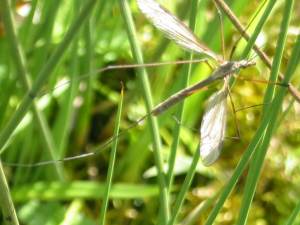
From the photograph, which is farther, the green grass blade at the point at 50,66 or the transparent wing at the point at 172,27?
the transparent wing at the point at 172,27

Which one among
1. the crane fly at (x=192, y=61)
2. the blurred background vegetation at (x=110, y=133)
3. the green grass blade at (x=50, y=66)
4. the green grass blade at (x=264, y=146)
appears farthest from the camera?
the blurred background vegetation at (x=110, y=133)

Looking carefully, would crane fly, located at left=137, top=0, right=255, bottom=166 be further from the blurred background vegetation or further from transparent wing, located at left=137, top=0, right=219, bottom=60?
the blurred background vegetation

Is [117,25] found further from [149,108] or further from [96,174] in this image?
[149,108]

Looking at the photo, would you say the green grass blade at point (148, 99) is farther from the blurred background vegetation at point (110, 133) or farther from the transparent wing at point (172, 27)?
the blurred background vegetation at point (110, 133)

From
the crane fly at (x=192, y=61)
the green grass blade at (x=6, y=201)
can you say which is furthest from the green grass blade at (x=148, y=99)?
the green grass blade at (x=6, y=201)

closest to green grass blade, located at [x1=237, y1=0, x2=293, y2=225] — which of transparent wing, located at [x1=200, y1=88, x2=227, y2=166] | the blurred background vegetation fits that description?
transparent wing, located at [x1=200, y1=88, x2=227, y2=166]

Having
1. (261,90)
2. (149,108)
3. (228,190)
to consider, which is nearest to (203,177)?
(261,90)
